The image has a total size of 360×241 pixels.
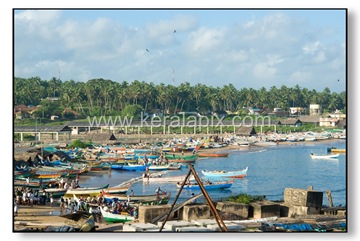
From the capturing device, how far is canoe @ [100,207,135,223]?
30.6 ft

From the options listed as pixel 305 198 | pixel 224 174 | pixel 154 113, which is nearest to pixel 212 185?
pixel 224 174

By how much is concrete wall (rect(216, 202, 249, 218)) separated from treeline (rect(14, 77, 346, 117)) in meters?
2.09

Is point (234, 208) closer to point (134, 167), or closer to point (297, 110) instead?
point (297, 110)

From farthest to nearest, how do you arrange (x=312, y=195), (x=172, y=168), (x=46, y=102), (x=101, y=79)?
(x=172, y=168), (x=46, y=102), (x=101, y=79), (x=312, y=195)

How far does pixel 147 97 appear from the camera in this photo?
14.4m

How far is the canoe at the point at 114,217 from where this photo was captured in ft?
30.6

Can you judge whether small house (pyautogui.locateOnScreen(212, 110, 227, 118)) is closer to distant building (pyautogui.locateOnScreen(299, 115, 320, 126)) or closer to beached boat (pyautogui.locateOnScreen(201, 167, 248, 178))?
beached boat (pyautogui.locateOnScreen(201, 167, 248, 178))

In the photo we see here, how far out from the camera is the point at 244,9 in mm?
8031

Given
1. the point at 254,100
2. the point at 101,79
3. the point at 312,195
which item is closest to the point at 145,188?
the point at 254,100

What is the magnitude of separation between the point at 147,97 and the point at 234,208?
6299 millimetres

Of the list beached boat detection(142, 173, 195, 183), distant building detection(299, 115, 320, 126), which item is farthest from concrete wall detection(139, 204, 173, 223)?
distant building detection(299, 115, 320, 126)

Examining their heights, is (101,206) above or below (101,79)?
below

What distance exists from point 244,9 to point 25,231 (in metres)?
3.70
